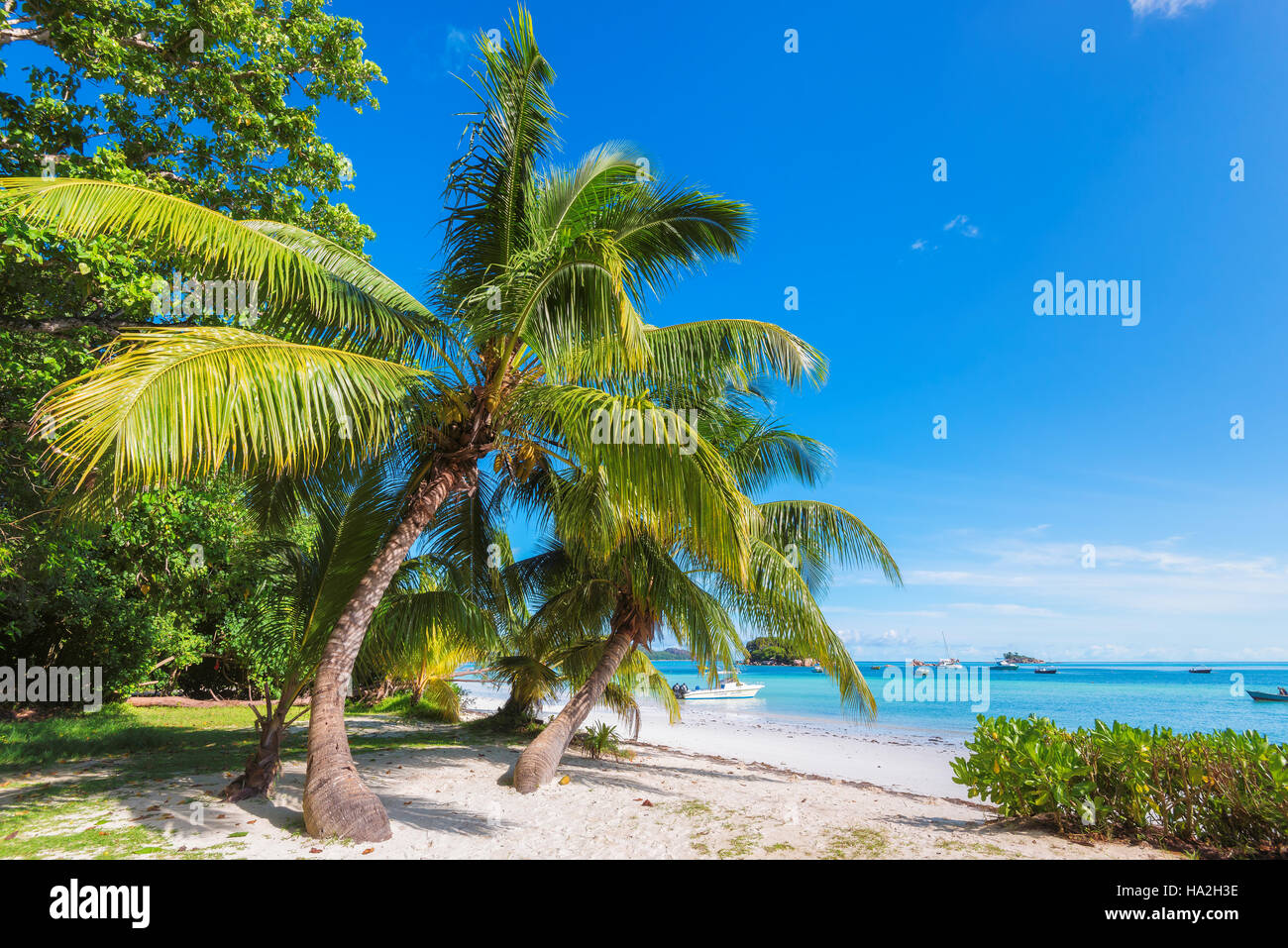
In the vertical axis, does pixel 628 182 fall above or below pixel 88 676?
above

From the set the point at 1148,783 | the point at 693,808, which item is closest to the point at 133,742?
the point at 693,808

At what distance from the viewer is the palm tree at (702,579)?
7520 millimetres

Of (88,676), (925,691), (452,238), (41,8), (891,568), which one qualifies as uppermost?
(41,8)

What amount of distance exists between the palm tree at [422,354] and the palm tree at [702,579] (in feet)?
4.36

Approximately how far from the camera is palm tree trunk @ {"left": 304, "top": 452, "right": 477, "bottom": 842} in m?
5.25

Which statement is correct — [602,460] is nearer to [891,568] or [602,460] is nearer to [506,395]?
[506,395]

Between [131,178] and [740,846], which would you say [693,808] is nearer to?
[740,846]

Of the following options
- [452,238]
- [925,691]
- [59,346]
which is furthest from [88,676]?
[925,691]

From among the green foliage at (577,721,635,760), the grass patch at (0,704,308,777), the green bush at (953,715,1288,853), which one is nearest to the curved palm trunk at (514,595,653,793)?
the green foliage at (577,721,635,760)

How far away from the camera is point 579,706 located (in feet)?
30.4

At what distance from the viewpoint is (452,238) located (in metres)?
7.30
